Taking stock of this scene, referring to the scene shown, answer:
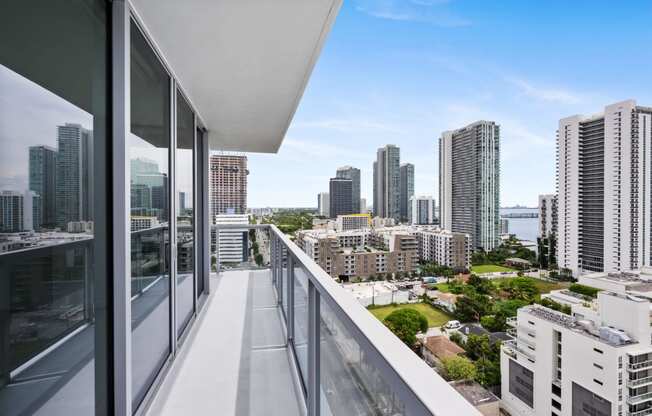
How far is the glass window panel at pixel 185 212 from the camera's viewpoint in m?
2.62

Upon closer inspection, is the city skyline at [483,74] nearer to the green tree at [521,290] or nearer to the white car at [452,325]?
the green tree at [521,290]

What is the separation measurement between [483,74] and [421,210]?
11.2 m

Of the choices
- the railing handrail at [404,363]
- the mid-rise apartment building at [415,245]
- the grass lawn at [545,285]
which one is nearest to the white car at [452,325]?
the grass lawn at [545,285]

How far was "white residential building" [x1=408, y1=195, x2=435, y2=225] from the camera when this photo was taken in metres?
20.8

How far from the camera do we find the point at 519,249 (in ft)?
41.7

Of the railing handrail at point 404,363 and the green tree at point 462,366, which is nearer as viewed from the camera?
the railing handrail at point 404,363

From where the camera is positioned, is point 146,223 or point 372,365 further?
point 146,223

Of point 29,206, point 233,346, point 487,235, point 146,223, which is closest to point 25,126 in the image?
point 29,206

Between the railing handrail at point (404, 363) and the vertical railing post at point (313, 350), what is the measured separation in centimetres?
35

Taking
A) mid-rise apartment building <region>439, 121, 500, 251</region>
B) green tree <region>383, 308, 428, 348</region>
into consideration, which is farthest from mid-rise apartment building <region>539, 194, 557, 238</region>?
green tree <region>383, 308, 428, 348</region>

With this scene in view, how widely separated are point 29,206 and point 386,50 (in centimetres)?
2450

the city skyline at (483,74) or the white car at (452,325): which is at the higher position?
the city skyline at (483,74)

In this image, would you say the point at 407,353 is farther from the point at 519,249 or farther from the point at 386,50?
the point at 386,50

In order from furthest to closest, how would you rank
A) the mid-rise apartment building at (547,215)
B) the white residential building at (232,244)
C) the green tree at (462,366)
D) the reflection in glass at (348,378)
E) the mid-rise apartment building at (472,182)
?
the mid-rise apartment building at (472,182), the mid-rise apartment building at (547,215), the white residential building at (232,244), the green tree at (462,366), the reflection in glass at (348,378)
